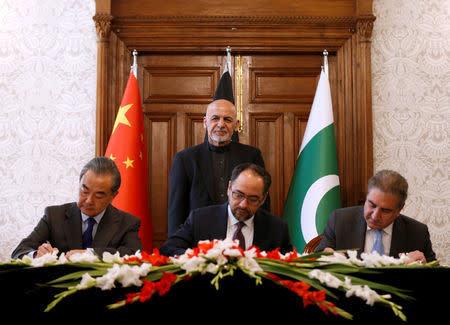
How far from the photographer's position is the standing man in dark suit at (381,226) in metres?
2.53

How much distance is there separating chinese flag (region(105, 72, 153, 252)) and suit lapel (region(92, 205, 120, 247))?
1.25 meters

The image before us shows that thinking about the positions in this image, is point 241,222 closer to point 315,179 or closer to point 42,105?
point 315,179

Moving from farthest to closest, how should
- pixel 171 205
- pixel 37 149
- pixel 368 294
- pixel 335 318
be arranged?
pixel 37 149 → pixel 171 205 → pixel 335 318 → pixel 368 294

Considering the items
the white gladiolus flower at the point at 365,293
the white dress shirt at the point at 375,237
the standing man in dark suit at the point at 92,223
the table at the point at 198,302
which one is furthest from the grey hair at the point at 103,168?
the white gladiolus flower at the point at 365,293

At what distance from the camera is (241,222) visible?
106 inches

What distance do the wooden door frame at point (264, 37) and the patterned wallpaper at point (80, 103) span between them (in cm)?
15

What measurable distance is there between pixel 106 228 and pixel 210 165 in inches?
40.8

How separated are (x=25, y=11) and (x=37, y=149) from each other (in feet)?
3.73

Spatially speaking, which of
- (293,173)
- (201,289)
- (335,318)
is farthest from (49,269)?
(293,173)

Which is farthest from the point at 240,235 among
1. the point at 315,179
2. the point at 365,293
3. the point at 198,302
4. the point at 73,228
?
the point at 315,179

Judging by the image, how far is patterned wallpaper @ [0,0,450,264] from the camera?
165 inches

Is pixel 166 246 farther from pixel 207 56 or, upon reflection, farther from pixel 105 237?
pixel 207 56

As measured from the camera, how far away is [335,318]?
1.46m

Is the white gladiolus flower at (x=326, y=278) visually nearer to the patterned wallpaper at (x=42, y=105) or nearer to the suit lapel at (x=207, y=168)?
the suit lapel at (x=207, y=168)
